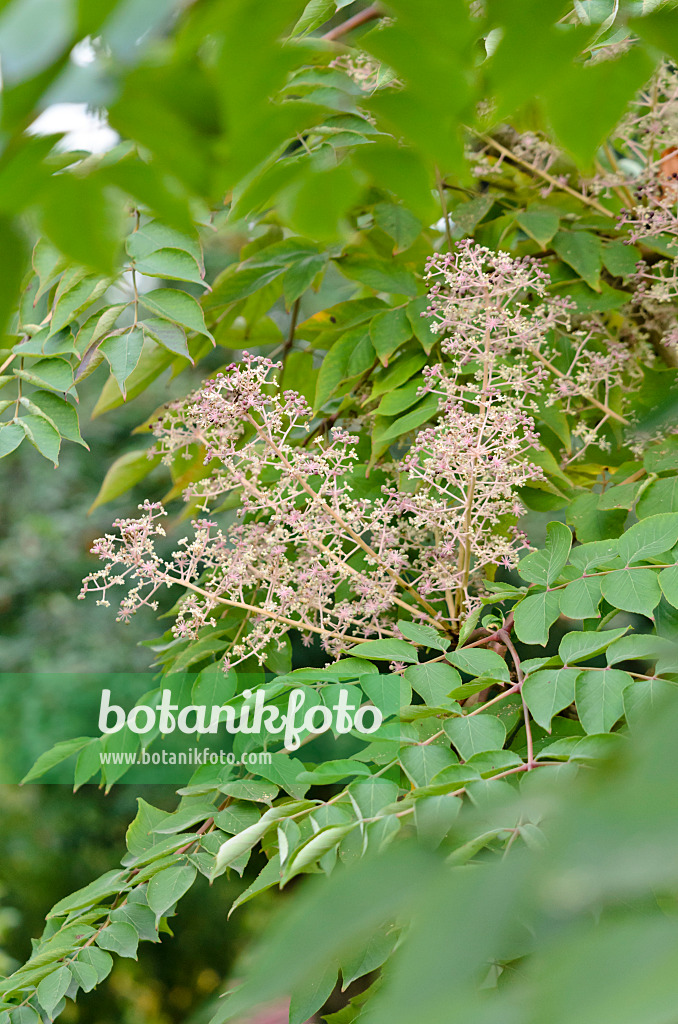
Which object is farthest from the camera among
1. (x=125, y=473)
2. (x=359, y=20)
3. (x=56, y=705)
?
(x=56, y=705)

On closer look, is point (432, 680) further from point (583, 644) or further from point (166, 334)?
point (166, 334)

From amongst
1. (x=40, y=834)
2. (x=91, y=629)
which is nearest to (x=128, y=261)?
(x=91, y=629)

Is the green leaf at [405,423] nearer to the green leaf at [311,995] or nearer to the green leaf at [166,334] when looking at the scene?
the green leaf at [166,334]

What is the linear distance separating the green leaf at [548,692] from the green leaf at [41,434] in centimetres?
33

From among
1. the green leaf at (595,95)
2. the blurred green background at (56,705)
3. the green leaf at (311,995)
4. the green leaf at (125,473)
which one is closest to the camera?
the green leaf at (595,95)

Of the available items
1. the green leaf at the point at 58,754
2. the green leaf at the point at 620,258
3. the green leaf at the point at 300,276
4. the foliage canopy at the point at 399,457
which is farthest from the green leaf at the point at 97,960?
the green leaf at the point at 620,258

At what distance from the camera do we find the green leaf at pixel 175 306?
510 mm

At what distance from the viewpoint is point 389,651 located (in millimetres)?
424

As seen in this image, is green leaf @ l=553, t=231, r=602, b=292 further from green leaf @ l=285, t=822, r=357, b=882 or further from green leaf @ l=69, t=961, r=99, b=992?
green leaf @ l=69, t=961, r=99, b=992

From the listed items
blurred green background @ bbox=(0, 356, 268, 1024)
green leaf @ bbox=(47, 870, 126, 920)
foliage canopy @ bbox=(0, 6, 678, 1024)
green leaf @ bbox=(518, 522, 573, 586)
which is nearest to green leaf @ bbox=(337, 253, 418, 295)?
foliage canopy @ bbox=(0, 6, 678, 1024)

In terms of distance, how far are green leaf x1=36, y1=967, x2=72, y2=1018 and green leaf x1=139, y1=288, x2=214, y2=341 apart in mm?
385

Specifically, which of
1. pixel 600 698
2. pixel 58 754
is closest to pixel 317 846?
pixel 600 698

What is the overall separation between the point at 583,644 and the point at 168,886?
0.26 metres

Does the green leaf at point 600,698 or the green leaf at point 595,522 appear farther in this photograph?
the green leaf at point 595,522
